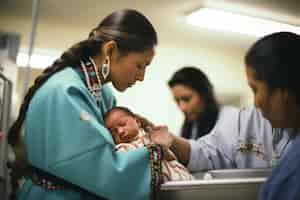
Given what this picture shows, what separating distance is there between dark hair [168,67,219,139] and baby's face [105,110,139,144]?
18 centimetres

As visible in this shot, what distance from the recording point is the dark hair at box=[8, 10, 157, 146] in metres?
1.24

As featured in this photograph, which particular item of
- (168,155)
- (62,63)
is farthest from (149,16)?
(168,155)

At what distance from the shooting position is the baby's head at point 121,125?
123cm

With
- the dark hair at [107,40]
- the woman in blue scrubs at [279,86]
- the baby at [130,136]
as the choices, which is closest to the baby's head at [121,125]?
the baby at [130,136]

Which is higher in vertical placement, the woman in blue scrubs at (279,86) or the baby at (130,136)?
the woman in blue scrubs at (279,86)

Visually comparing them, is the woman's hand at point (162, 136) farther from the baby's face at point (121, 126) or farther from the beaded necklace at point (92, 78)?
the beaded necklace at point (92, 78)

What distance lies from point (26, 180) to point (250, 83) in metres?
0.63

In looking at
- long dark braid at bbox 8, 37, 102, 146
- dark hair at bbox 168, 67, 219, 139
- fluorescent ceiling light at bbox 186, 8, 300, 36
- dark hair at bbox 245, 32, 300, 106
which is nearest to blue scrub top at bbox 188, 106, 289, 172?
dark hair at bbox 168, 67, 219, 139

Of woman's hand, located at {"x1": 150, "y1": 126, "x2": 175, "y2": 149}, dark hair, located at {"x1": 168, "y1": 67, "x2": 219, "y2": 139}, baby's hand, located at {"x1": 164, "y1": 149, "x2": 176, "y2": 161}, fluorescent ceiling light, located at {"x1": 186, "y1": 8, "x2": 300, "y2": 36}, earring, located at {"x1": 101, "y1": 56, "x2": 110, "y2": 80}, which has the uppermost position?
fluorescent ceiling light, located at {"x1": 186, "y1": 8, "x2": 300, "y2": 36}

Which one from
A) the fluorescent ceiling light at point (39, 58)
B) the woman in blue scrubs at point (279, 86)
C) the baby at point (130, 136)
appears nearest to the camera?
the woman in blue scrubs at point (279, 86)

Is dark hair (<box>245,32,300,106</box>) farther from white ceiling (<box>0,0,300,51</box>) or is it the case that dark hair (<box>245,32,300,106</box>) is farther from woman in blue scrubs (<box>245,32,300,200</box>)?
white ceiling (<box>0,0,300,51</box>)

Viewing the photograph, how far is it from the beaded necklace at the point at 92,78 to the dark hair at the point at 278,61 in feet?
1.31

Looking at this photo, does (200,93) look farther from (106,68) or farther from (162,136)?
(106,68)

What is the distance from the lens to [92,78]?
1220 millimetres
